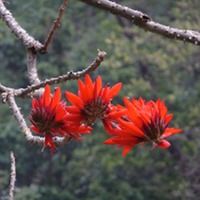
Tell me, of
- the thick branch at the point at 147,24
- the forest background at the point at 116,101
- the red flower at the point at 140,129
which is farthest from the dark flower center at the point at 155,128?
the forest background at the point at 116,101

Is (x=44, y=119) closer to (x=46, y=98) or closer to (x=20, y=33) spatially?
(x=46, y=98)

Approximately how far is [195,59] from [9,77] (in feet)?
7.24

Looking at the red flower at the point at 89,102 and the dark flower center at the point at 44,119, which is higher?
the red flower at the point at 89,102

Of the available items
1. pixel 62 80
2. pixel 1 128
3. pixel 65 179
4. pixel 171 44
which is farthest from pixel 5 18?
pixel 65 179

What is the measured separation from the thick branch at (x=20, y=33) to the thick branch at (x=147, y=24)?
0.30 ft

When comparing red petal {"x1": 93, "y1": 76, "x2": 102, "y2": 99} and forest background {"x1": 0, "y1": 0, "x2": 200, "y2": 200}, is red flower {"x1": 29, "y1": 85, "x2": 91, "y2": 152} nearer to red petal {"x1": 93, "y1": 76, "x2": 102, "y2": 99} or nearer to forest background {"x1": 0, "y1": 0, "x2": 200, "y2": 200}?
red petal {"x1": 93, "y1": 76, "x2": 102, "y2": 99}

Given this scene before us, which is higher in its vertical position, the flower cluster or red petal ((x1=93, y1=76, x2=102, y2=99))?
red petal ((x1=93, y1=76, x2=102, y2=99))

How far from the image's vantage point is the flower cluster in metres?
0.52

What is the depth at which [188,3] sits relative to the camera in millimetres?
5105

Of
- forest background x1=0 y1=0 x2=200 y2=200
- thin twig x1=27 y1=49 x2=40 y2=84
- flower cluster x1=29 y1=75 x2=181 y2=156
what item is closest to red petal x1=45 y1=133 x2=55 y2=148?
flower cluster x1=29 y1=75 x2=181 y2=156

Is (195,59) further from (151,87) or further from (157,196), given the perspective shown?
(157,196)

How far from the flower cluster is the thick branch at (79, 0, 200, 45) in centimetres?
16

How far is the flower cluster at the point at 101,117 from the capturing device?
0.52 m

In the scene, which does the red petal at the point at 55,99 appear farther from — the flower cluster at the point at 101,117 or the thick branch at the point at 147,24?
the thick branch at the point at 147,24
